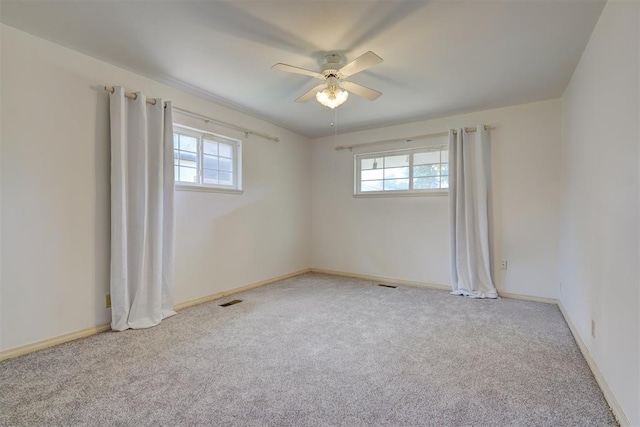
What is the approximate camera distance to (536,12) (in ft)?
6.29

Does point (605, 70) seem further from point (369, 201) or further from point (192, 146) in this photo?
point (192, 146)

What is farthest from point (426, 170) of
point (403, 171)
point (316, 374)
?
point (316, 374)

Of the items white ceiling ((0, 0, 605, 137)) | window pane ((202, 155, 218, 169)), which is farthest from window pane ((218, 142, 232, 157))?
white ceiling ((0, 0, 605, 137))

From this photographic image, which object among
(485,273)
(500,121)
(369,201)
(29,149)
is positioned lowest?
(485,273)

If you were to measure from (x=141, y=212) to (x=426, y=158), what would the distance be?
11.9ft

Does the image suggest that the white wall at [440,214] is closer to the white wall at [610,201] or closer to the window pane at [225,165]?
the white wall at [610,201]

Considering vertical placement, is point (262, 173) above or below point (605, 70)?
below

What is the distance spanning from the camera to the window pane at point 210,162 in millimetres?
3635

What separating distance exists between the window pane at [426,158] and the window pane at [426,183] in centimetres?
24

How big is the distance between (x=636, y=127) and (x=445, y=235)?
2.81 meters

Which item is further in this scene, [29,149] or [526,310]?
[526,310]

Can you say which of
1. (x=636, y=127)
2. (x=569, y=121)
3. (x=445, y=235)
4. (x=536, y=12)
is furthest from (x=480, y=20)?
(x=445, y=235)

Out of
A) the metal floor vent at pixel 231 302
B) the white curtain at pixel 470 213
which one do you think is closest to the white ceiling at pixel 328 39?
the white curtain at pixel 470 213

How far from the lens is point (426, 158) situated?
432 cm
